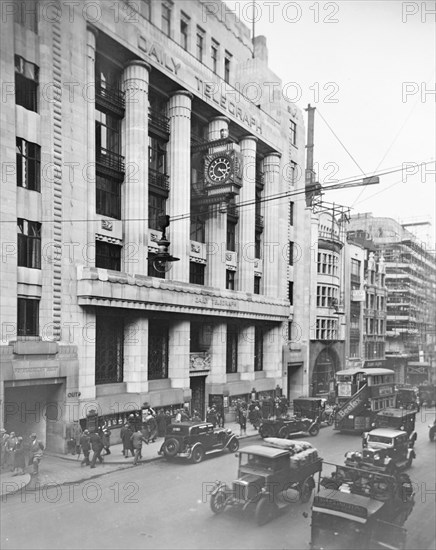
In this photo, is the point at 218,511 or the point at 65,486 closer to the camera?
the point at 218,511

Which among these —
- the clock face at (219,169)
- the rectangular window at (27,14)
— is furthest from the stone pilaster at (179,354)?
the rectangular window at (27,14)

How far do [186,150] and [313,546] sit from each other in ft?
45.2

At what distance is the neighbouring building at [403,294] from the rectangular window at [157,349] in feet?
31.7

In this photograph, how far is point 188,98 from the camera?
57.9ft

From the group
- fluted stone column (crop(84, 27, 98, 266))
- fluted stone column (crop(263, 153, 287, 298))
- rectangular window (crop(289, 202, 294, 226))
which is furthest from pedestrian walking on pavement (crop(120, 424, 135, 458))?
rectangular window (crop(289, 202, 294, 226))

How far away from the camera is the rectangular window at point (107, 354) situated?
15281 mm

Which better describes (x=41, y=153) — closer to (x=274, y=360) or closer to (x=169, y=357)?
(x=169, y=357)

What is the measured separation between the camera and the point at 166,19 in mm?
15781

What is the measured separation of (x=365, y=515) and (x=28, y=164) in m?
12.3

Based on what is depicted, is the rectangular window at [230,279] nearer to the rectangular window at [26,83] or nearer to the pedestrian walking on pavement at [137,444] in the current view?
the pedestrian walking on pavement at [137,444]

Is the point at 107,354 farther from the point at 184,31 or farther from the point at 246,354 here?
the point at 184,31

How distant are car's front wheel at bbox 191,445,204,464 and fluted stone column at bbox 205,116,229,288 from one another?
928 cm

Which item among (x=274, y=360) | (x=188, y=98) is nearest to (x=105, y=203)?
(x=188, y=98)

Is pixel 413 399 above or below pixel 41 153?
below
